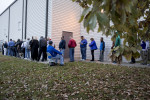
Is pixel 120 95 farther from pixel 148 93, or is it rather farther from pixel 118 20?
pixel 118 20

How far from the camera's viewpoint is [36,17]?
50.6ft

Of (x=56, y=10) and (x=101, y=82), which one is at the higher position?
(x=56, y=10)

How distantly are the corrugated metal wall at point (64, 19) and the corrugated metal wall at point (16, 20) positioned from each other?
8.71 m

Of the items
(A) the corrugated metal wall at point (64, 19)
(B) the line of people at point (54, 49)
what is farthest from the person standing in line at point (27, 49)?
(A) the corrugated metal wall at point (64, 19)

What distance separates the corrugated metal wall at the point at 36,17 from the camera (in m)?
14.1

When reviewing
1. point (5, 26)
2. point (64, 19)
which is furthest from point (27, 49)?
point (5, 26)

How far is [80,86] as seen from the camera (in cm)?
487

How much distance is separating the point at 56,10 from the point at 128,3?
1250cm

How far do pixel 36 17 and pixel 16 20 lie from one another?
7.87 metres

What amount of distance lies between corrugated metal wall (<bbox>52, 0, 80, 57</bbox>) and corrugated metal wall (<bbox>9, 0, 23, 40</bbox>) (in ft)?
28.6

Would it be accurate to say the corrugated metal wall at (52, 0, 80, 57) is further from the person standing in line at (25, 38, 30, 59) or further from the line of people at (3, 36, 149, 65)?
the person standing in line at (25, 38, 30, 59)

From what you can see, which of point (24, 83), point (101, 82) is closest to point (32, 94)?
point (24, 83)

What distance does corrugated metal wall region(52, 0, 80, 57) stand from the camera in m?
13.0

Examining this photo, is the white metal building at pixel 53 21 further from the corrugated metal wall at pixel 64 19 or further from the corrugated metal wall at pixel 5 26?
the corrugated metal wall at pixel 5 26
